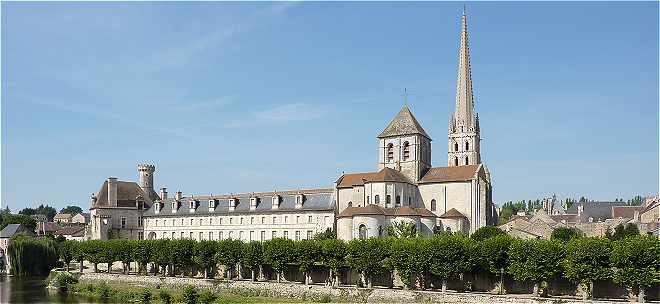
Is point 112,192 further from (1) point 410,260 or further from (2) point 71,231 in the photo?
(1) point 410,260

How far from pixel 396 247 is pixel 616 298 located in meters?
13.1

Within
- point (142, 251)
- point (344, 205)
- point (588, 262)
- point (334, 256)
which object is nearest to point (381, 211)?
point (344, 205)

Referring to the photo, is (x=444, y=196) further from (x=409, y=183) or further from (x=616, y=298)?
(x=616, y=298)

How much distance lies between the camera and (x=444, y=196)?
62.8 metres

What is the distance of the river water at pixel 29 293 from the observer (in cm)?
4606

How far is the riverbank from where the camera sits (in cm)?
3872

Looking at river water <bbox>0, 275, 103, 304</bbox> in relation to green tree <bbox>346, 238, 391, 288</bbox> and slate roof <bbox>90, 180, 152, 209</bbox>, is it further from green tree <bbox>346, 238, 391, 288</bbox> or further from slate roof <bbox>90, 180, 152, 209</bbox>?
green tree <bbox>346, 238, 391, 288</bbox>

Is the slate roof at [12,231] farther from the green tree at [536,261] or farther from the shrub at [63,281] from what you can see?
the green tree at [536,261]

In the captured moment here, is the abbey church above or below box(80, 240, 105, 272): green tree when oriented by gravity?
above

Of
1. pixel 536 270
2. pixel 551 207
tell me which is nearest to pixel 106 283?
pixel 536 270

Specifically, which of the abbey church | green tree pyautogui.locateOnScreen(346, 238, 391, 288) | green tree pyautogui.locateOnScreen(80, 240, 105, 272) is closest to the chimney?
the abbey church

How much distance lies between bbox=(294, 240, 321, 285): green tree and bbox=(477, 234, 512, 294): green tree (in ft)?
37.9

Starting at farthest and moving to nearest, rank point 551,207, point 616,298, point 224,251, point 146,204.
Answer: point 551,207
point 146,204
point 224,251
point 616,298

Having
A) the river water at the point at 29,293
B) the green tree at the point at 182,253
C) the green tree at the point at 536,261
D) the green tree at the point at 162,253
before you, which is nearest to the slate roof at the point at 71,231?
the river water at the point at 29,293
